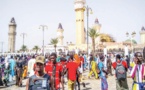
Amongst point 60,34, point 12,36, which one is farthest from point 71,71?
point 12,36

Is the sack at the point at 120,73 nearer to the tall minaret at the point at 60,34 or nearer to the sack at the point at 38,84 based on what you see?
the sack at the point at 38,84

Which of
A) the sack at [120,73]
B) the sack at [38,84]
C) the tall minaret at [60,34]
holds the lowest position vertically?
the sack at [120,73]

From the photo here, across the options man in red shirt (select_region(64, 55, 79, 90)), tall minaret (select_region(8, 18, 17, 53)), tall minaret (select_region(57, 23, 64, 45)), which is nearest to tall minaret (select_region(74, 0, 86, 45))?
tall minaret (select_region(57, 23, 64, 45))

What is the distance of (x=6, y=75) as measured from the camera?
39.4ft

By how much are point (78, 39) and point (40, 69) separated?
192 ft

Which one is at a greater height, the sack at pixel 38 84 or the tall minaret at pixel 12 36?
the tall minaret at pixel 12 36

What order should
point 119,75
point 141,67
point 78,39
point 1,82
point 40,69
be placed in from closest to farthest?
point 40,69 → point 141,67 → point 119,75 → point 1,82 → point 78,39

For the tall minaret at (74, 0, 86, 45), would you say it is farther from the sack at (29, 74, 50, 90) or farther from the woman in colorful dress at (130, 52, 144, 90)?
the sack at (29, 74, 50, 90)

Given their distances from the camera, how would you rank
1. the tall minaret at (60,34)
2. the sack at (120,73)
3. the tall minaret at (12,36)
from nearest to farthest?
the sack at (120,73) < the tall minaret at (60,34) < the tall minaret at (12,36)

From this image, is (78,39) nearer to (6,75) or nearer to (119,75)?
(6,75)

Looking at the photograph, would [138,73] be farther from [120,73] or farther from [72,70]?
[72,70]

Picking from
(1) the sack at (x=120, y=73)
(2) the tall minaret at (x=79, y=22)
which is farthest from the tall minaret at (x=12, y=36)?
(1) the sack at (x=120, y=73)

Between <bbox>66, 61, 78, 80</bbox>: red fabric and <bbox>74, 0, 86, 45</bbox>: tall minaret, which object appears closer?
<bbox>66, 61, 78, 80</bbox>: red fabric

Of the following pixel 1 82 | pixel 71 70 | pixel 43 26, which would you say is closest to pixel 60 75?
pixel 71 70
